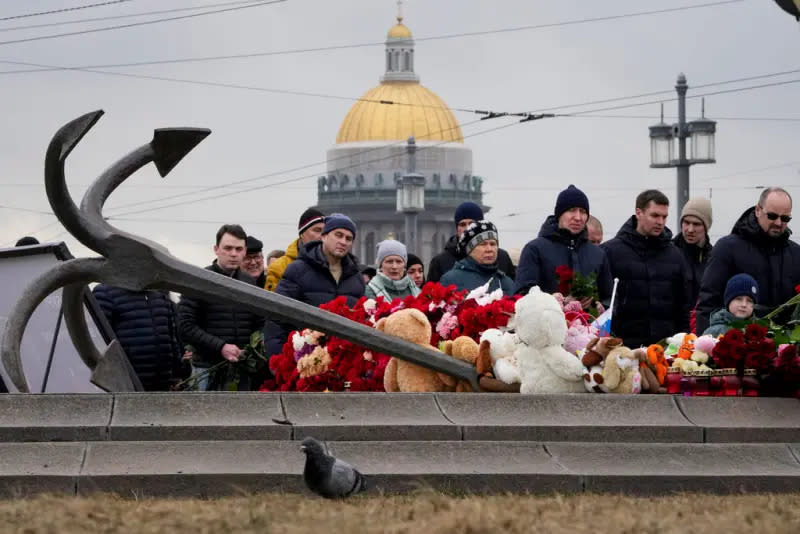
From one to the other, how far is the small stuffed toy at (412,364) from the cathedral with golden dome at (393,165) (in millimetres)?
95590

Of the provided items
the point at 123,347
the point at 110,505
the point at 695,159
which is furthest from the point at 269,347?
the point at 695,159

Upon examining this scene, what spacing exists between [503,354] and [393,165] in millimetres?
101098

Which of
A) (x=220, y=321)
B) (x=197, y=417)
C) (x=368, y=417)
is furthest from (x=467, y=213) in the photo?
(x=197, y=417)

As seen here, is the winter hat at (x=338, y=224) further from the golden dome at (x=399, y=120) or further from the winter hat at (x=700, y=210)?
the golden dome at (x=399, y=120)

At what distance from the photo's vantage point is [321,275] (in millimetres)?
11508

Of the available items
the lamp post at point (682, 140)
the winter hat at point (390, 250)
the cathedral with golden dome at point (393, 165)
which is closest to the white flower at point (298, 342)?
the winter hat at point (390, 250)

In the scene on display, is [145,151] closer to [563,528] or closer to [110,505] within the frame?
[110,505]

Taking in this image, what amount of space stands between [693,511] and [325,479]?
1.44 metres

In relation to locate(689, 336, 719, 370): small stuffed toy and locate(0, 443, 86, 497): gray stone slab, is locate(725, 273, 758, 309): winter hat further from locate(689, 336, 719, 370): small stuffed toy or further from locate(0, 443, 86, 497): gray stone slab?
locate(0, 443, 86, 497): gray stone slab

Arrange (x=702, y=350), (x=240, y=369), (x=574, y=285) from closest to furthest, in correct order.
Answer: (x=702, y=350), (x=574, y=285), (x=240, y=369)

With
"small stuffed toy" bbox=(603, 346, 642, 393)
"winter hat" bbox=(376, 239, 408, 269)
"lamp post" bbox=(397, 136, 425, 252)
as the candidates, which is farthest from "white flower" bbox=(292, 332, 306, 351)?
"lamp post" bbox=(397, 136, 425, 252)

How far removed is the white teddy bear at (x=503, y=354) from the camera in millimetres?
9859

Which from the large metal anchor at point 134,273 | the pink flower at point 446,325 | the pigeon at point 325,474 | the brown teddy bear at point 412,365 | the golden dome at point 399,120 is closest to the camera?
the pigeon at point 325,474

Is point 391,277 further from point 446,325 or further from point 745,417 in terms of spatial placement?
point 745,417
